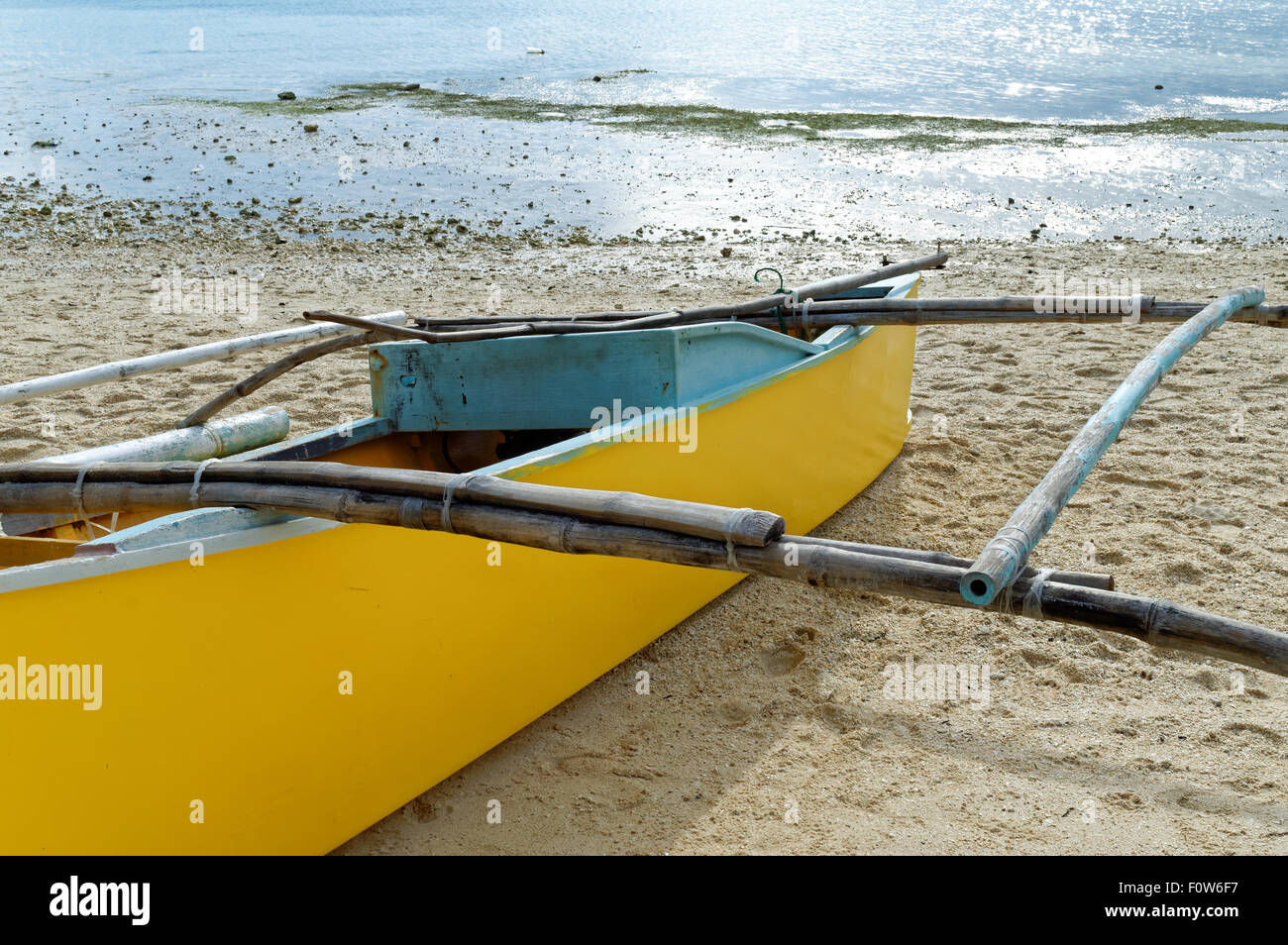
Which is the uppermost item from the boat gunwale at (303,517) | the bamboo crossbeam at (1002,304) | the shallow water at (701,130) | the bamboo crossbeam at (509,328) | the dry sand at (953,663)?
the shallow water at (701,130)

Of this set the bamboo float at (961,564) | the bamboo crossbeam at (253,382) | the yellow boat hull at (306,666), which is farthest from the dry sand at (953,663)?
the bamboo crossbeam at (253,382)

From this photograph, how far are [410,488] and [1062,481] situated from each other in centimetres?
122

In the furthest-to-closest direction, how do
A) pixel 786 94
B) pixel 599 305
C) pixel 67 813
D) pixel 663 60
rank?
pixel 663 60 < pixel 786 94 < pixel 599 305 < pixel 67 813

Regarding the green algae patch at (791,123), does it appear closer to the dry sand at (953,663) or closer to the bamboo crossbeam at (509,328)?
the dry sand at (953,663)

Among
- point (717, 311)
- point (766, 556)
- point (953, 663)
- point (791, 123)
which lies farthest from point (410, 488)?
point (791, 123)

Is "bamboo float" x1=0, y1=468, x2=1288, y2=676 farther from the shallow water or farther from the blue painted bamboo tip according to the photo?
the shallow water

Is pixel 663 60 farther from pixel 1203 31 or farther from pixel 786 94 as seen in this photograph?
pixel 1203 31

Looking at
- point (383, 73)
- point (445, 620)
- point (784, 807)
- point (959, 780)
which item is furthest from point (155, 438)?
point (383, 73)

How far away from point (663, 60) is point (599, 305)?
58.8 feet

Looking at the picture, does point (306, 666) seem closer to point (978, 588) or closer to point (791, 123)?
point (978, 588)

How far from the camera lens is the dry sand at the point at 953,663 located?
2.50 m

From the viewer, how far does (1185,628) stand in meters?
1.60

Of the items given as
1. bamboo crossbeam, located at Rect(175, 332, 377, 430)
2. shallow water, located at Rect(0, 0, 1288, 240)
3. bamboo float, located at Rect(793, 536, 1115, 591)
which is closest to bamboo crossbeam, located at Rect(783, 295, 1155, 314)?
bamboo crossbeam, located at Rect(175, 332, 377, 430)

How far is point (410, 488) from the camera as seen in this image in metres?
2.14
